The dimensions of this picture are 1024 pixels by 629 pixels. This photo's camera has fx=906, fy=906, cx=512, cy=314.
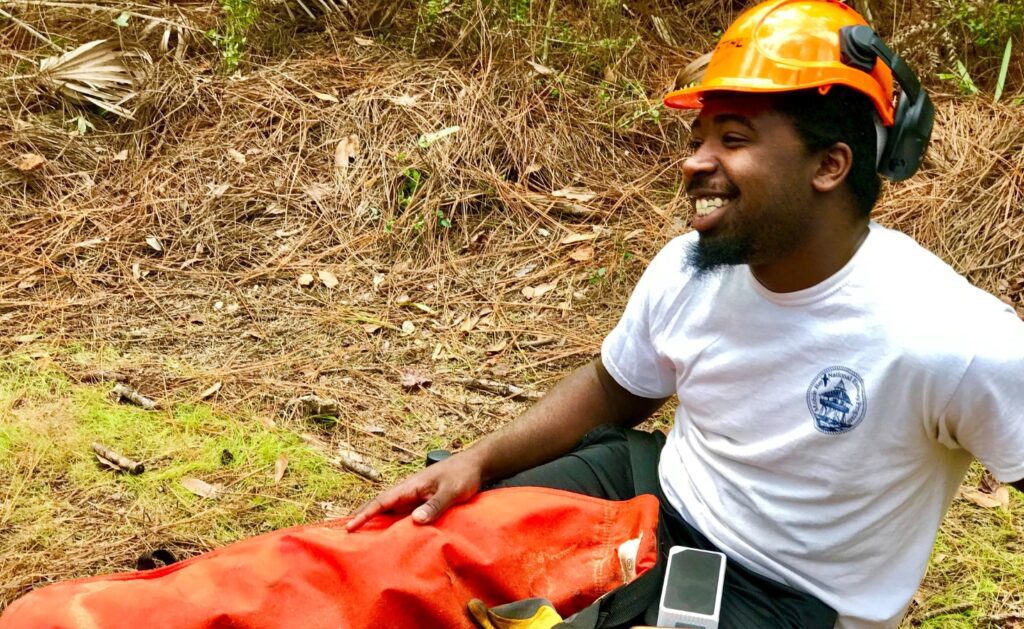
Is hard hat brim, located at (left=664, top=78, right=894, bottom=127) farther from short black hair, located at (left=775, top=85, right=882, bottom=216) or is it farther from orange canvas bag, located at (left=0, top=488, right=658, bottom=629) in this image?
orange canvas bag, located at (left=0, top=488, right=658, bottom=629)

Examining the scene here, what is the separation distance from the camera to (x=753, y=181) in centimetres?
188

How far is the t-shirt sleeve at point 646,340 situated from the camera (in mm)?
2125

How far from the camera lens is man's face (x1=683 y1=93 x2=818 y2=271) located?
1860 mm

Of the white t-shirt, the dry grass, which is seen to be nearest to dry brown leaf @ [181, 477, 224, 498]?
the dry grass

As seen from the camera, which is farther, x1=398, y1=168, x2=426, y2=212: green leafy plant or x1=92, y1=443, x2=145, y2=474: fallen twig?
x1=398, y1=168, x2=426, y2=212: green leafy plant

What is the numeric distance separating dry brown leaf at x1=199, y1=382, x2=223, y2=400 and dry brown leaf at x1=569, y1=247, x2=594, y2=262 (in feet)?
5.53

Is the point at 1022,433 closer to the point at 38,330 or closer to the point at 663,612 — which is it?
the point at 663,612

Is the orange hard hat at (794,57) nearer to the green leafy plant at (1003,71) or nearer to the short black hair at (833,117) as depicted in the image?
the short black hair at (833,117)

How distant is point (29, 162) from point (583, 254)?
2.91 metres

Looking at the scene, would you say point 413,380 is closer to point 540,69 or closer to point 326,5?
point 540,69

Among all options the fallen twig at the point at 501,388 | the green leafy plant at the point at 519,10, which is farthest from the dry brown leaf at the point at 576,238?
the green leafy plant at the point at 519,10

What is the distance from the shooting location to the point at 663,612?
179 cm

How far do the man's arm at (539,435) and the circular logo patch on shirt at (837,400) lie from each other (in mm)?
567

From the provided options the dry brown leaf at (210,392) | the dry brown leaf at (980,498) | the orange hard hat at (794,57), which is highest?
the orange hard hat at (794,57)
